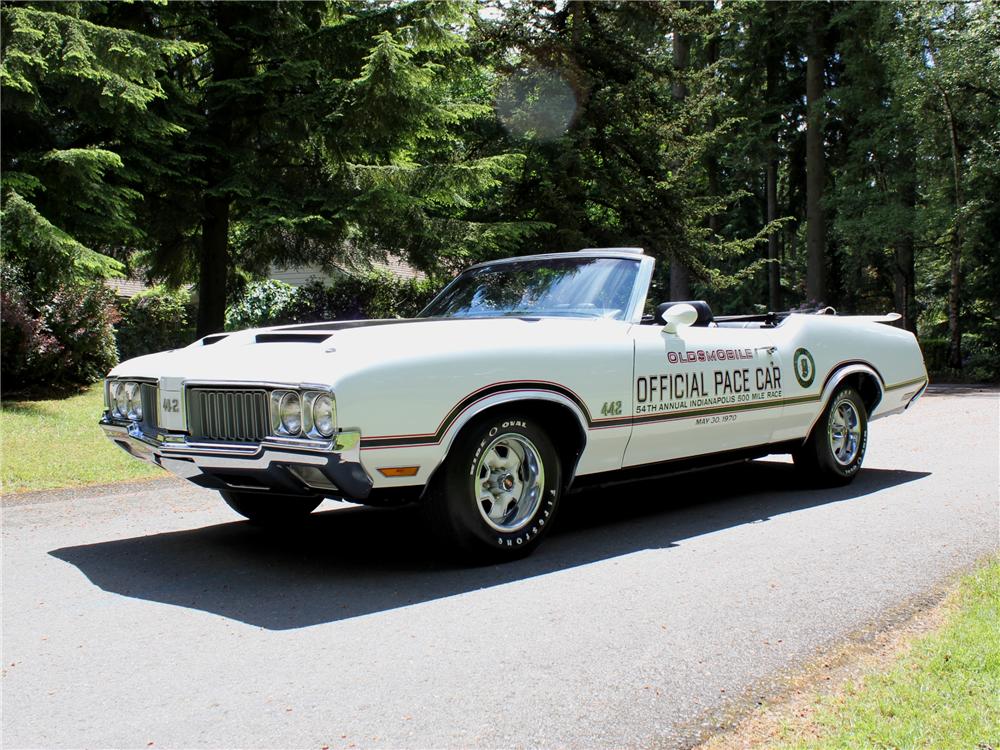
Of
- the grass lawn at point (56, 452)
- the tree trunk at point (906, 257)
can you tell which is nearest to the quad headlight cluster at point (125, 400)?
the grass lawn at point (56, 452)

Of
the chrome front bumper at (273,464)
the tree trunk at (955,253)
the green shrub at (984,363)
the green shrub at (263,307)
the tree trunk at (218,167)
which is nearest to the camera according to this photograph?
the chrome front bumper at (273,464)

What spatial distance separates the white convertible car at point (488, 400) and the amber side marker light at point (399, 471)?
1 centimetres

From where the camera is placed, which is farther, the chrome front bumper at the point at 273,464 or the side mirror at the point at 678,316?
the side mirror at the point at 678,316

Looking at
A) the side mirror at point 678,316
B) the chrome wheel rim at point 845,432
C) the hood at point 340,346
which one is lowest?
the chrome wheel rim at point 845,432

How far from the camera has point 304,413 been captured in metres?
4.75

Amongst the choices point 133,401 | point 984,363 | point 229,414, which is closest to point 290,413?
point 229,414

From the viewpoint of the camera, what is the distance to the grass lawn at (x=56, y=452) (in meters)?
8.55

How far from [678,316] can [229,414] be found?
2912mm

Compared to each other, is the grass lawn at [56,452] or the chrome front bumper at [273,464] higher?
the chrome front bumper at [273,464]

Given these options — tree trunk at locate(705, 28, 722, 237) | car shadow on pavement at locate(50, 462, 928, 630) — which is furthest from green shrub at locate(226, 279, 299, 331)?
tree trunk at locate(705, 28, 722, 237)

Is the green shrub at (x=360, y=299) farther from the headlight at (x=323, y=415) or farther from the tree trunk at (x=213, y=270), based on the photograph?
the headlight at (x=323, y=415)

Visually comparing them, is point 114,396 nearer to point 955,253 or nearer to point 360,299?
point 360,299

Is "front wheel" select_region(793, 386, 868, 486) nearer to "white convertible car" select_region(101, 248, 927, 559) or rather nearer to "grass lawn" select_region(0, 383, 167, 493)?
"white convertible car" select_region(101, 248, 927, 559)

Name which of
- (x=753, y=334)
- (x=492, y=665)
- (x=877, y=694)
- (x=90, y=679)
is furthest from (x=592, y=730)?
(x=753, y=334)
